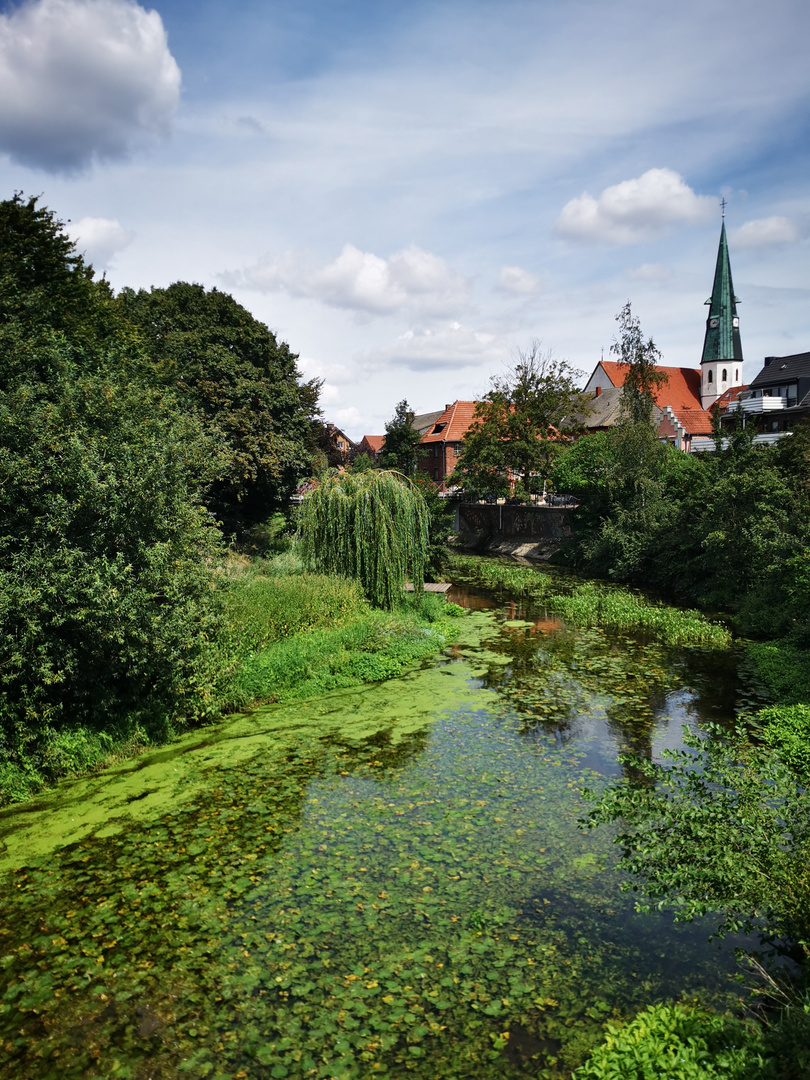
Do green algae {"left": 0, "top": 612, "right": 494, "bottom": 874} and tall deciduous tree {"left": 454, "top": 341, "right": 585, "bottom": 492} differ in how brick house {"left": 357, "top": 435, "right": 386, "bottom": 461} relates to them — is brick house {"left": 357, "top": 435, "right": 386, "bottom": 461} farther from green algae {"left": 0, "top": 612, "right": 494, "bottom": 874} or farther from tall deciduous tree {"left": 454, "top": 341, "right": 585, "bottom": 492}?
green algae {"left": 0, "top": 612, "right": 494, "bottom": 874}

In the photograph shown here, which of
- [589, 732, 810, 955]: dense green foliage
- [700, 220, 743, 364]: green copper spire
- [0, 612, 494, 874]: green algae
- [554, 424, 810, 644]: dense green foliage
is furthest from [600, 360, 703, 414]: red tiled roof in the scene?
[589, 732, 810, 955]: dense green foliage

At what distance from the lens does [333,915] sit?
22.8 ft

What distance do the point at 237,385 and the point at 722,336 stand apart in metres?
49.8

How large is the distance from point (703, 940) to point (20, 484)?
9.98 metres

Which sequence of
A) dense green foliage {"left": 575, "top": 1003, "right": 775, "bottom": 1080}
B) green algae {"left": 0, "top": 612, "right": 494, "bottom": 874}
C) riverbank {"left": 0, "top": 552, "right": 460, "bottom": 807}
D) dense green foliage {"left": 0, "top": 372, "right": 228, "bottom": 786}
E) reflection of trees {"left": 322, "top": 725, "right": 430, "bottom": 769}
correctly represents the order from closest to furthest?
dense green foliage {"left": 575, "top": 1003, "right": 775, "bottom": 1080} < green algae {"left": 0, "top": 612, "right": 494, "bottom": 874} < dense green foliage {"left": 0, "top": 372, "right": 228, "bottom": 786} < riverbank {"left": 0, "top": 552, "right": 460, "bottom": 807} < reflection of trees {"left": 322, "top": 725, "right": 430, "bottom": 769}

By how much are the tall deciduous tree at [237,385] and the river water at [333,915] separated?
18.4 metres

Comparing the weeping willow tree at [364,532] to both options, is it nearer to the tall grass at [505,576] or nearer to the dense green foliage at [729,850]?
the tall grass at [505,576]

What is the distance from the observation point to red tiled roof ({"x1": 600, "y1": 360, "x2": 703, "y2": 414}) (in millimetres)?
63906

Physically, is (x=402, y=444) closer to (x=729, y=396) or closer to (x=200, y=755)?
(x=729, y=396)

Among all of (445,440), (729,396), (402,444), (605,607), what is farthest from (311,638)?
(729,396)

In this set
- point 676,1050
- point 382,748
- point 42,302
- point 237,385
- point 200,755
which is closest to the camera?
point 676,1050

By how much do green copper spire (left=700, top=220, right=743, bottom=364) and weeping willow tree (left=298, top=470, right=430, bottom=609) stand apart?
54.5 meters

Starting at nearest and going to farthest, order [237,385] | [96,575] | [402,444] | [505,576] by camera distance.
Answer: [96,575]
[237,385]
[505,576]
[402,444]

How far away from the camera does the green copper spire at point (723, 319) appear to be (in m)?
62.0
